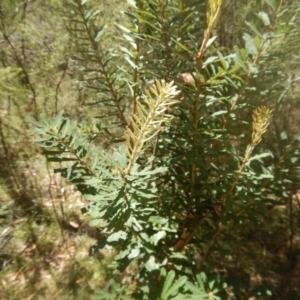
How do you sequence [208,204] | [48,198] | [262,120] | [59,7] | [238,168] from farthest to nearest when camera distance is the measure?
1. [48,198]
2. [59,7]
3. [208,204]
4. [238,168]
5. [262,120]

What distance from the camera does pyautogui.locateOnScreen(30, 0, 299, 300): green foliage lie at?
3.94 ft

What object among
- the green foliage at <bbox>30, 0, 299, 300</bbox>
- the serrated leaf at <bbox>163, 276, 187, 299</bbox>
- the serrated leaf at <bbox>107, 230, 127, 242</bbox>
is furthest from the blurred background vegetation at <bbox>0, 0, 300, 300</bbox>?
the serrated leaf at <bbox>107, 230, 127, 242</bbox>

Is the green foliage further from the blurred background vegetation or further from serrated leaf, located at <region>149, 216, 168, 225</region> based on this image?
the blurred background vegetation

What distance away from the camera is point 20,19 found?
2.79 meters

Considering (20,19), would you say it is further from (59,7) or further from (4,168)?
(4,168)

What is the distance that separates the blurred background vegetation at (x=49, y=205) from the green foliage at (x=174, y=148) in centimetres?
98

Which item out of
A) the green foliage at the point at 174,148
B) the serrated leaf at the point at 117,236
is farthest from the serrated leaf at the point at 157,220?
the serrated leaf at the point at 117,236

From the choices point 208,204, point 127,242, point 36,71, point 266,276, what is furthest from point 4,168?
point 266,276

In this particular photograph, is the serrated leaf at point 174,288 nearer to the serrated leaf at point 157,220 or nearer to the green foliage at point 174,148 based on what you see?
the green foliage at point 174,148

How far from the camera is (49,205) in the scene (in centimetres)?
340

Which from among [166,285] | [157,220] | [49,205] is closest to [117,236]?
[157,220]

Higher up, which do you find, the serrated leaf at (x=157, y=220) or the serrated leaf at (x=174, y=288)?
the serrated leaf at (x=157, y=220)

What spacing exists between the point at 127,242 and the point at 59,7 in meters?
2.23

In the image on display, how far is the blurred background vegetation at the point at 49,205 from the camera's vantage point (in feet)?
8.91
